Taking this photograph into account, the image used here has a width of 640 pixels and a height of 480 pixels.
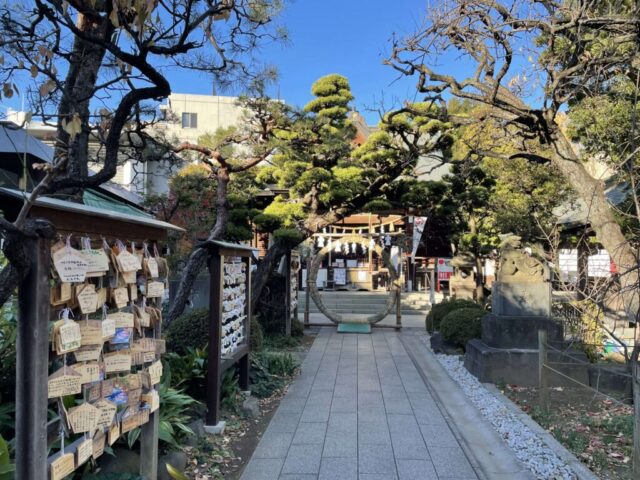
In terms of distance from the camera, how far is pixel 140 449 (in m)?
3.47

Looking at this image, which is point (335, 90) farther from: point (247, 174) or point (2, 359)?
point (2, 359)

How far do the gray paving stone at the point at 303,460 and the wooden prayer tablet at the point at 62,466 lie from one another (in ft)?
6.93

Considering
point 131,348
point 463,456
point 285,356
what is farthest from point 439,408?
point 131,348

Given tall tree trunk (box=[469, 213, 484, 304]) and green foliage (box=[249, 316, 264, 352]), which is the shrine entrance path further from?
tall tree trunk (box=[469, 213, 484, 304])

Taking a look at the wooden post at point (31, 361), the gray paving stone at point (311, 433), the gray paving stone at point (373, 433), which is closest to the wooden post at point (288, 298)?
the gray paving stone at point (311, 433)

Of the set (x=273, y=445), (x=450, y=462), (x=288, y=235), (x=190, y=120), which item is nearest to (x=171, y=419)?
(x=273, y=445)

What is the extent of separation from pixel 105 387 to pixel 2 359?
176 cm

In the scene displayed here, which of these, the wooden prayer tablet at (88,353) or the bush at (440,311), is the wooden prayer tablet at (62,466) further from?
the bush at (440,311)

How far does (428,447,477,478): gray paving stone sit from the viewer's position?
161 inches

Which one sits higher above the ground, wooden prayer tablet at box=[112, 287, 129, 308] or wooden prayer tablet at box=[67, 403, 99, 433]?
wooden prayer tablet at box=[112, 287, 129, 308]

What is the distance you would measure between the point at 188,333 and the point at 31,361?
4.05 m

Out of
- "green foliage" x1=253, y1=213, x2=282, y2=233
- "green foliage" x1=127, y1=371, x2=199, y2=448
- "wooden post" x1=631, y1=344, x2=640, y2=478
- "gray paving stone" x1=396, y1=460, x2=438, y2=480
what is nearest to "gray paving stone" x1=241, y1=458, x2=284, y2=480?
"green foliage" x1=127, y1=371, x2=199, y2=448

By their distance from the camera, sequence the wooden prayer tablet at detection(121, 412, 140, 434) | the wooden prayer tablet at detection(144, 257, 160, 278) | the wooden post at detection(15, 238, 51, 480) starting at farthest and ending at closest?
the wooden prayer tablet at detection(144, 257, 160, 278) → the wooden prayer tablet at detection(121, 412, 140, 434) → the wooden post at detection(15, 238, 51, 480)

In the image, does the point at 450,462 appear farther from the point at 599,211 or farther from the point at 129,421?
the point at 599,211
